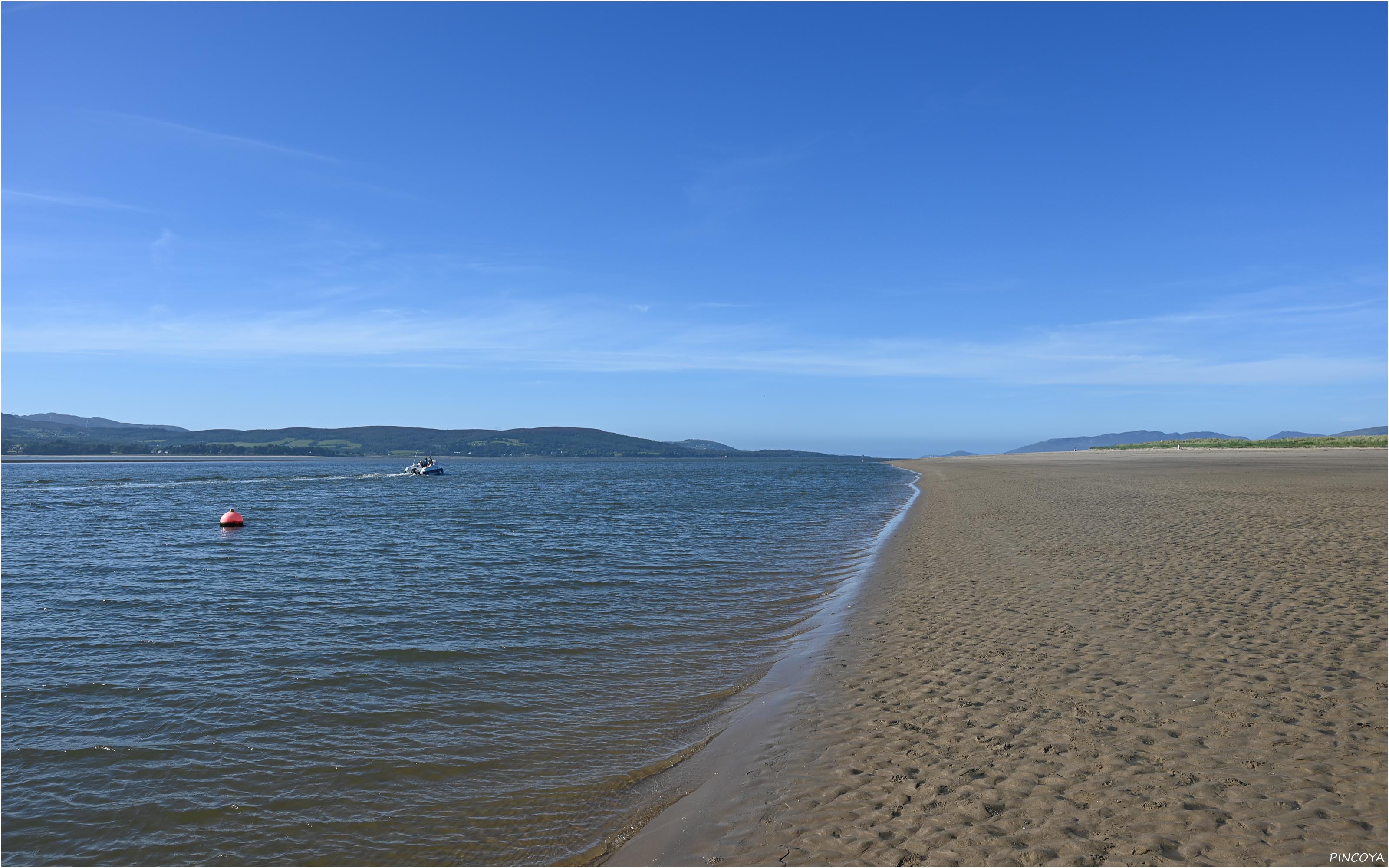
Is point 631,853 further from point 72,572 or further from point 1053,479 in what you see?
point 1053,479

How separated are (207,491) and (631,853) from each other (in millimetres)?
67481

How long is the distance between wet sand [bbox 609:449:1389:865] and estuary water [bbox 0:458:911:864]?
1.42 m

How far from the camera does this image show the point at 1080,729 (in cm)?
701

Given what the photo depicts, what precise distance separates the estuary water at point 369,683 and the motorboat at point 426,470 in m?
70.6

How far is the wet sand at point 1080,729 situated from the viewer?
17.1 feet

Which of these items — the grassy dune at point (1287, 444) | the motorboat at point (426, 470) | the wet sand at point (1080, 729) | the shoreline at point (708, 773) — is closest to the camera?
the wet sand at point (1080, 729)

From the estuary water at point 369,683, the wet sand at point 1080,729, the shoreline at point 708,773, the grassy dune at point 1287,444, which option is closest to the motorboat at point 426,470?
the estuary water at point 369,683

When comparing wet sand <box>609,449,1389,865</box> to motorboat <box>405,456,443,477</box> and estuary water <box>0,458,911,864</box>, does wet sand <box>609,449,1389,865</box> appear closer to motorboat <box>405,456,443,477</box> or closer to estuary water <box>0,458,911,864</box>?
estuary water <box>0,458,911,864</box>

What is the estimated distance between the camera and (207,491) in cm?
5872

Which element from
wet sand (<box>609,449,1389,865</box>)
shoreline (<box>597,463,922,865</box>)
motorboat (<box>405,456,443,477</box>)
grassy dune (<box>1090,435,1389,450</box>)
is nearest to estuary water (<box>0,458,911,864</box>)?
shoreline (<box>597,463,922,865</box>)

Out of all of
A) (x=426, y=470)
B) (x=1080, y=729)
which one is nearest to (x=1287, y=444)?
(x=1080, y=729)

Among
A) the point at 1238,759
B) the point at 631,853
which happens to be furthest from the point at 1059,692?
the point at 631,853

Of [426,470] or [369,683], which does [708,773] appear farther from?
[426,470]

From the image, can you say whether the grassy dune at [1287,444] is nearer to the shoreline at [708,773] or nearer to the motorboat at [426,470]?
the shoreline at [708,773]
